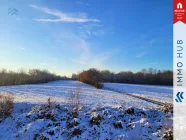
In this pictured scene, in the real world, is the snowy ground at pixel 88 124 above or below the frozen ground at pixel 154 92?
below

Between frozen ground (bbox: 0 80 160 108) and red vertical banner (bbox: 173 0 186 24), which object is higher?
red vertical banner (bbox: 173 0 186 24)

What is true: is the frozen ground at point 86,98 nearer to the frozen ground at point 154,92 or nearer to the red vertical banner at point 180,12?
the frozen ground at point 154,92

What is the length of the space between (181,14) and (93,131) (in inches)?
312

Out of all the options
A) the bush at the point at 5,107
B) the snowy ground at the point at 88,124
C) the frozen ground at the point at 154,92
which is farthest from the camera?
the frozen ground at the point at 154,92

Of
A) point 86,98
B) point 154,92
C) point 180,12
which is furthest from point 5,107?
point 154,92

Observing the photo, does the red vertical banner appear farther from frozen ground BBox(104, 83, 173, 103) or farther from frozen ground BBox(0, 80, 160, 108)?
frozen ground BBox(104, 83, 173, 103)

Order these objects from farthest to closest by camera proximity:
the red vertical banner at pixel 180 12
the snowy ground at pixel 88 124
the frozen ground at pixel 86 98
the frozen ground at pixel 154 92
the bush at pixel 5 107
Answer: the frozen ground at pixel 154 92 → the frozen ground at pixel 86 98 → the bush at pixel 5 107 → the snowy ground at pixel 88 124 → the red vertical banner at pixel 180 12

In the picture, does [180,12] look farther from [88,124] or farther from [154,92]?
[154,92]

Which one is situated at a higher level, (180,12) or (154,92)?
(180,12)

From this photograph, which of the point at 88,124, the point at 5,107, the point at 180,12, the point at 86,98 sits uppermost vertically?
the point at 180,12

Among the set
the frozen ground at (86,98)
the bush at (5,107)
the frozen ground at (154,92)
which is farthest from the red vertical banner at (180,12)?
the frozen ground at (154,92)

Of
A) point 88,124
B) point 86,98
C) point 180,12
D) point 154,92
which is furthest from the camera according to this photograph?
point 154,92

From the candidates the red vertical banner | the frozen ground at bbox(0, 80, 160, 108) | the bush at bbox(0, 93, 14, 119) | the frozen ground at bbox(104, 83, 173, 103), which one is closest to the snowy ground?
the bush at bbox(0, 93, 14, 119)

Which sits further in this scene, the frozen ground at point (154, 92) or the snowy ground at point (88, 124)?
the frozen ground at point (154, 92)
